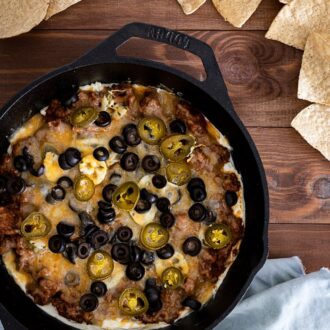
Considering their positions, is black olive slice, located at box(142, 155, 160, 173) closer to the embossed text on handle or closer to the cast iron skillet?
the cast iron skillet

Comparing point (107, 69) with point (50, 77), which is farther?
point (107, 69)

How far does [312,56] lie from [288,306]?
4.22 ft

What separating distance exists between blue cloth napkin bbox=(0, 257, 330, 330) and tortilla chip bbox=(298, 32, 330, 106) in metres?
0.88

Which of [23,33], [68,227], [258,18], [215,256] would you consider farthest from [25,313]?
[258,18]

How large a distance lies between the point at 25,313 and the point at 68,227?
1.57 ft

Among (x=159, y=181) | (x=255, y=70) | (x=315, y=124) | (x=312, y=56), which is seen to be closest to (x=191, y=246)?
(x=159, y=181)

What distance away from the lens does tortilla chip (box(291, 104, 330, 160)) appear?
3.33 metres

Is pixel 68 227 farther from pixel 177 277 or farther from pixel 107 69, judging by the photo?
pixel 107 69

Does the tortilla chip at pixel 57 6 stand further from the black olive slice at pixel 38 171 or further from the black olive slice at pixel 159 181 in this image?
the black olive slice at pixel 159 181

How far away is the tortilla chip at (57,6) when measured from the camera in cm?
328

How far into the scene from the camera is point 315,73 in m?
3.30

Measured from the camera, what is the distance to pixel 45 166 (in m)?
3.06

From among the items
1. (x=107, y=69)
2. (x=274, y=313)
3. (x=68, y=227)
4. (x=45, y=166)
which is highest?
(x=107, y=69)

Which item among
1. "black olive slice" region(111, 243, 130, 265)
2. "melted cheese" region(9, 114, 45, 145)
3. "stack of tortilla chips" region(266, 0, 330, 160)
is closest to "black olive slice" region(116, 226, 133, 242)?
"black olive slice" region(111, 243, 130, 265)
